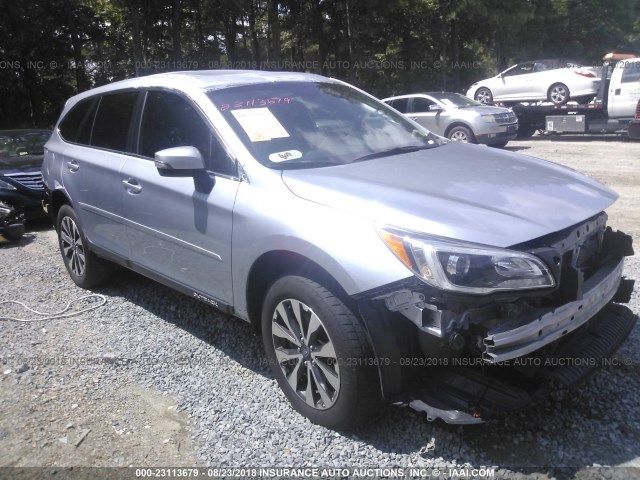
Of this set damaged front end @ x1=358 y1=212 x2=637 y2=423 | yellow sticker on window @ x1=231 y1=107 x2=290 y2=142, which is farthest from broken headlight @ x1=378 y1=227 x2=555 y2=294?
yellow sticker on window @ x1=231 y1=107 x2=290 y2=142

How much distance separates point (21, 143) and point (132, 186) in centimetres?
715

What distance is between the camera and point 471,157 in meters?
3.73

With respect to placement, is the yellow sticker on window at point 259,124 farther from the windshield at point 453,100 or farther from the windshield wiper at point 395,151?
the windshield at point 453,100

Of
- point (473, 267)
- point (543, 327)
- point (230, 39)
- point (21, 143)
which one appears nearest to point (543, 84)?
point (21, 143)

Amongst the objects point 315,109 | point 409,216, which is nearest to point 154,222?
point 315,109

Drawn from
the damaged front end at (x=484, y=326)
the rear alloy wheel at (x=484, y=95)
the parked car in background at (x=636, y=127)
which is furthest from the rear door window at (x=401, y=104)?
the damaged front end at (x=484, y=326)

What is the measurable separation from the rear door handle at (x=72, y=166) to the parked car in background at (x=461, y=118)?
10.8m

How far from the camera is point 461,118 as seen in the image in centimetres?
1435

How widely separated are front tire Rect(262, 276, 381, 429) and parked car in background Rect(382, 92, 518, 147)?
39.3ft

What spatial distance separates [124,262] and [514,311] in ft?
10.1

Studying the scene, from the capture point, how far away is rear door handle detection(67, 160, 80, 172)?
500cm

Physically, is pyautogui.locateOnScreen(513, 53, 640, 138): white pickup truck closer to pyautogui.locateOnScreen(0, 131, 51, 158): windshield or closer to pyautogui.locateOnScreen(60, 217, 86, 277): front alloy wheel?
pyautogui.locateOnScreen(0, 131, 51, 158): windshield

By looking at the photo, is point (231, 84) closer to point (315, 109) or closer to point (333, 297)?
point (315, 109)

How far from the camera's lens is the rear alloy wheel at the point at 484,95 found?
19.4 metres
